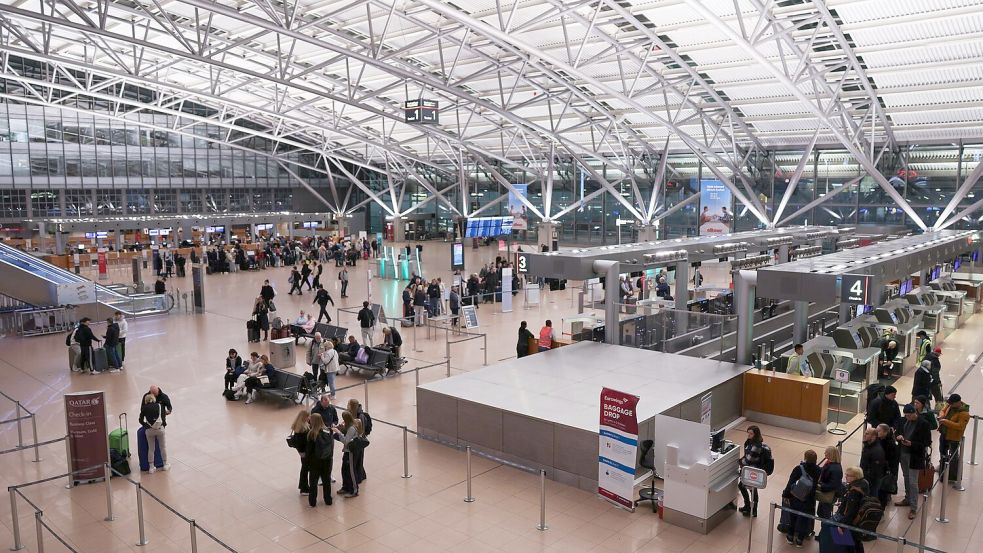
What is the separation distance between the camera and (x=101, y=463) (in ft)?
34.2

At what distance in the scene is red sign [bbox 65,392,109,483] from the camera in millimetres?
10234

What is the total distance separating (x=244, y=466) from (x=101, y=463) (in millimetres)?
1905

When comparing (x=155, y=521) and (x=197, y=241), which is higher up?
(x=197, y=241)

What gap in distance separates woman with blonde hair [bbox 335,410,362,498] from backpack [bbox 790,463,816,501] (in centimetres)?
531

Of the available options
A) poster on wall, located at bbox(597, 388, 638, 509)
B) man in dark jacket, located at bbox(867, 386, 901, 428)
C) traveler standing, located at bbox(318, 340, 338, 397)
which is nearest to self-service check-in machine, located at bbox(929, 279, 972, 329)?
man in dark jacket, located at bbox(867, 386, 901, 428)

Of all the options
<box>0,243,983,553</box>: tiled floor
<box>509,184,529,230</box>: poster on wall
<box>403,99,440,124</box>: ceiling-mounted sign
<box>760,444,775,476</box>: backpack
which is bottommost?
<box>0,243,983,553</box>: tiled floor

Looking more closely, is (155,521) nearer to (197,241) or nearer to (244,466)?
(244,466)

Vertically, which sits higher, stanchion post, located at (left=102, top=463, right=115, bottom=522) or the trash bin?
the trash bin

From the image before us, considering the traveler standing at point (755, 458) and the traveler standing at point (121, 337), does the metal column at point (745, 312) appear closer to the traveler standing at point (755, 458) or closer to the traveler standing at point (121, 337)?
the traveler standing at point (755, 458)

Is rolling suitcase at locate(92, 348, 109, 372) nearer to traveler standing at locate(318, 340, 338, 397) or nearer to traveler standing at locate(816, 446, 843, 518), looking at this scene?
traveler standing at locate(318, 340, 338, 397)

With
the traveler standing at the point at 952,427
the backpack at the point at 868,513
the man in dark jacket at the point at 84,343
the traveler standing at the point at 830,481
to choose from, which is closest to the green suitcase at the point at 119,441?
the man in dark jacket at the point at 84,343

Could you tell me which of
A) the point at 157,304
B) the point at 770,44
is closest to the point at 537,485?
the point at 157,304

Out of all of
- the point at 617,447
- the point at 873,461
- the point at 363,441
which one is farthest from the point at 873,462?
the point at 363,441

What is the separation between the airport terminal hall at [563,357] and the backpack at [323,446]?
0.03m
